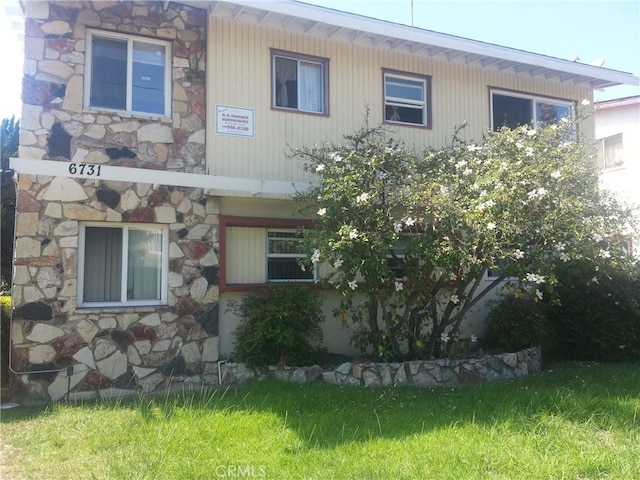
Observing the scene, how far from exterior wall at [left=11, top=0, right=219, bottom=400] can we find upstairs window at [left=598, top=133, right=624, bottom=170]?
14126mm

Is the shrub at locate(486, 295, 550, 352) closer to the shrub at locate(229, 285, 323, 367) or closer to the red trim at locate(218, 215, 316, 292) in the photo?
the shrub at locate(229, 285, 323, 367)

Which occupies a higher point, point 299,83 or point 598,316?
point 299,83

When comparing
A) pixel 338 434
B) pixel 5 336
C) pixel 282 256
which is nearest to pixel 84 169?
pixel 5 336

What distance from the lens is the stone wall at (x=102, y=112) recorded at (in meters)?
7.60

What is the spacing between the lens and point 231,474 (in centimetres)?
456

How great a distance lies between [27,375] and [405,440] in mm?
5298

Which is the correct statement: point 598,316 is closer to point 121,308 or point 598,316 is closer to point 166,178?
point 166,178

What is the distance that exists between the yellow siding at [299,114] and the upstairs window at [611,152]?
8.11 metres

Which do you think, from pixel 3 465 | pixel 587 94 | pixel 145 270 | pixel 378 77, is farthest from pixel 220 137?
pixel 587 94

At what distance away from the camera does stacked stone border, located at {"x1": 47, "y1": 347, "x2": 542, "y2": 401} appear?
761 cm

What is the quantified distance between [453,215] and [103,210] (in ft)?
16.7

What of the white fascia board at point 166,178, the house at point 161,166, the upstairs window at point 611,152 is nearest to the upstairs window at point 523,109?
the house at point 161,166

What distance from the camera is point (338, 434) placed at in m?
5.48

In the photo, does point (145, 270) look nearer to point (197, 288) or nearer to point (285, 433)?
point (197, 288)
